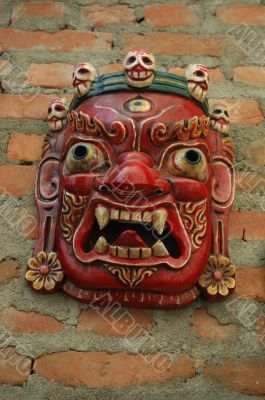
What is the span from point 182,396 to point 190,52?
1056 mm

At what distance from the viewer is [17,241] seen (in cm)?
160

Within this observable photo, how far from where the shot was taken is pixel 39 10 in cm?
204

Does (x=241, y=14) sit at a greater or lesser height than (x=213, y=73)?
greater

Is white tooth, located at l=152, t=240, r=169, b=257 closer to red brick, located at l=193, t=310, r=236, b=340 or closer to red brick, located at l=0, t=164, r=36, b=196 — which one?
red brick, located at l=193, t=310, r=236, b=340

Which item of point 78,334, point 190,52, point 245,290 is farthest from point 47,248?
point 190,52

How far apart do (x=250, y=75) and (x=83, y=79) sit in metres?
0.58

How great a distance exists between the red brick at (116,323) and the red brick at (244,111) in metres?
0.66

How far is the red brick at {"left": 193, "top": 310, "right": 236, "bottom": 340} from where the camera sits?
1447 mm

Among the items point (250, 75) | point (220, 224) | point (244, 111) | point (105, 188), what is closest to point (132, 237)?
point (105, 188)

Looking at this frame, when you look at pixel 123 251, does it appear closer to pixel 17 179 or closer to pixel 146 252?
pixel 146 252

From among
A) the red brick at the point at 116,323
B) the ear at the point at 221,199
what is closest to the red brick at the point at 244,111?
the ear at the point at 221,199

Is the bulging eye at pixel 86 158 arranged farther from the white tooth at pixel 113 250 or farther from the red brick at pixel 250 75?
the red brick at pixel 250 75

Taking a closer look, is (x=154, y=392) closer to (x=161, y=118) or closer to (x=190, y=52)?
(x=161, y=118)

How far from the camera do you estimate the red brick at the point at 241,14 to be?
2.01 metres
